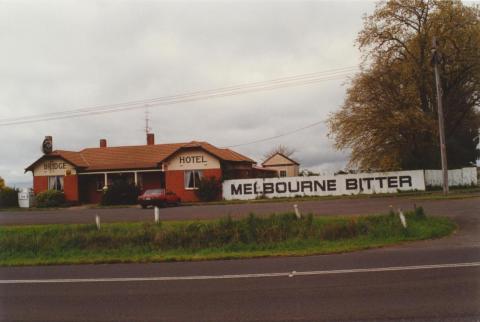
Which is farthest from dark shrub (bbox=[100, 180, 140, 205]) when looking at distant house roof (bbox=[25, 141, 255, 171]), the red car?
the red car

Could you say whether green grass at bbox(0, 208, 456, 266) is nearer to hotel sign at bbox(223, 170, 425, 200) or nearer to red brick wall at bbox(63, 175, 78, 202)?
hotel sign at bbox(223, 170, 425, 200)

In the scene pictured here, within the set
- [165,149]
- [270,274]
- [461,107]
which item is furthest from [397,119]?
[270,274]

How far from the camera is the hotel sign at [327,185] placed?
3625cm

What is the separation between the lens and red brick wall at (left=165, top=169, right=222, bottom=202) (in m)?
40.1

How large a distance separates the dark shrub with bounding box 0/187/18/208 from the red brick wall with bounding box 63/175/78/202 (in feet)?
16.0

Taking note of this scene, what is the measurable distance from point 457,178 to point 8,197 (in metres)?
39.9

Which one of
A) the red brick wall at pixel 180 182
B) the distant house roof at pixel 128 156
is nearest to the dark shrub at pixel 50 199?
the distant house roof at pixel 128 156

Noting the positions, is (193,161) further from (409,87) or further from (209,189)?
(409,87)

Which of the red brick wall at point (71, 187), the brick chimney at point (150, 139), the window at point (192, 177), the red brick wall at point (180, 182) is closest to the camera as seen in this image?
the red brick wall at point (180, 182)

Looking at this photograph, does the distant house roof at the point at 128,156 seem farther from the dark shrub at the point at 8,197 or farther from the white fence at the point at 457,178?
the white fence at the point at 457,178

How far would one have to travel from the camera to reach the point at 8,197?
140 feet

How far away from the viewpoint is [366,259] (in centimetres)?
1088

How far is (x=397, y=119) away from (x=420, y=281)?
28111 mm

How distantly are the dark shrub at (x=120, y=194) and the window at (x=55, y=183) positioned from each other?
6708mm
